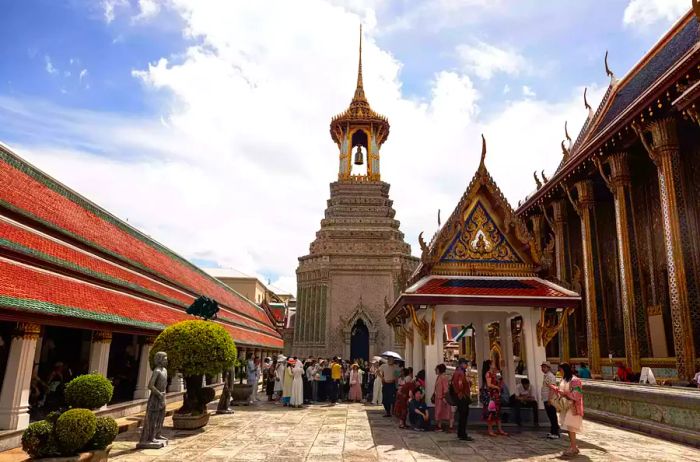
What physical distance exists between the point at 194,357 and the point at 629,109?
14.1 m

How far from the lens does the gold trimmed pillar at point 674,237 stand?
13027 mm

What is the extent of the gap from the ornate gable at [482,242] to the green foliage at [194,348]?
4.77m

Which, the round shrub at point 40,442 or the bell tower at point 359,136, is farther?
the bell tower at point 359,136

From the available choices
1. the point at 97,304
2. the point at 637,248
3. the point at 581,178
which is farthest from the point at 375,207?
the point at 97,304

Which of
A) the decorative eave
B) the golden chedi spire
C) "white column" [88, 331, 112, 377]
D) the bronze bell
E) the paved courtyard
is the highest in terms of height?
the golden chedi spire

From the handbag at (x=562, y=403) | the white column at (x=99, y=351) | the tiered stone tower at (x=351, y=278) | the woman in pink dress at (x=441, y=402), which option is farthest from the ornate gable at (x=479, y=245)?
the tiered stone tower at (x=351, y=278)

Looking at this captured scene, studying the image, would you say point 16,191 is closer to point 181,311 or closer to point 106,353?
point 106,353

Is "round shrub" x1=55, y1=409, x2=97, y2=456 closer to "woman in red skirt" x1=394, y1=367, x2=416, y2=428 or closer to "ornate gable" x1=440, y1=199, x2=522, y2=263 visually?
"woman in red skirt" x1=394, y1=367, x2=416, y2=428

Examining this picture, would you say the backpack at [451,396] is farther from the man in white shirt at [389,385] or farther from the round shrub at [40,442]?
the round shrub at [40,442]

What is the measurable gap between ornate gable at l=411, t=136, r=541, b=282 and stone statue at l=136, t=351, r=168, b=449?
228 inches

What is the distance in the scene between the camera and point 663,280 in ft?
51.7

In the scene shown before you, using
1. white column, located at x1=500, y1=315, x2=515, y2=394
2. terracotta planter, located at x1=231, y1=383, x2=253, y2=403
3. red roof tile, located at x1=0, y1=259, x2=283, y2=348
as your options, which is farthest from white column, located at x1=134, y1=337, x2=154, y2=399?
white column, located at x1=500, y1=315, x2=515, y2=394

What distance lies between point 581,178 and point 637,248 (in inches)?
159

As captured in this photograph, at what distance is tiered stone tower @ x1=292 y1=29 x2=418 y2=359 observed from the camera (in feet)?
102
